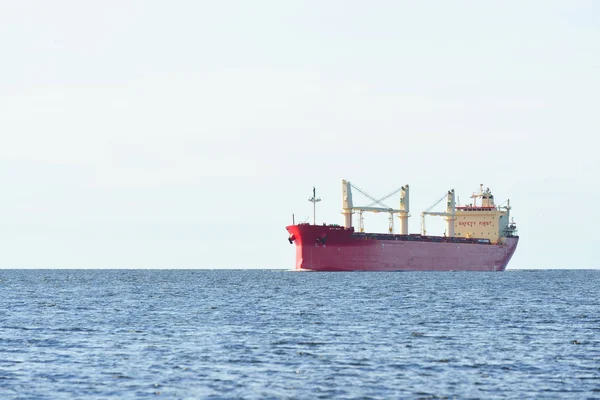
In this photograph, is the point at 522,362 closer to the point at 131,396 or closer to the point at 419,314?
the point at 131,396

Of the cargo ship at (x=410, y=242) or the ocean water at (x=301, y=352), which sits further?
the cargo ship at (x=410, y=242)

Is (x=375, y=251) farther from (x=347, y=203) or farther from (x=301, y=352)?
(x=301, y=352)

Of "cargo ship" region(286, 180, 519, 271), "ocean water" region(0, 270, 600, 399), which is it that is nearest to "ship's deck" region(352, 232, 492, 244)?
"cargo ship" region(286, 180, 519, 271)

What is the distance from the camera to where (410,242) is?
5448 inches

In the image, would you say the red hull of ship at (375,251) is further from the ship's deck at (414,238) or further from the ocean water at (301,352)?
the ocean water at (301,352)

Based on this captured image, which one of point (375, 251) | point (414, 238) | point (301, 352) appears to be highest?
point (414, 238)

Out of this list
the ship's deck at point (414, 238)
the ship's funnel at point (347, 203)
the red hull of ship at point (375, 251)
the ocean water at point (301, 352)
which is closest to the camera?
the ocean water at point (301, 352)

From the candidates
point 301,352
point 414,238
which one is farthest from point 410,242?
point 301,352

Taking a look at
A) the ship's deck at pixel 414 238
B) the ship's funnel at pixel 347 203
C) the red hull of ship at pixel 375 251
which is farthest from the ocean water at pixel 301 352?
the ship's funnel at pixel 347 203

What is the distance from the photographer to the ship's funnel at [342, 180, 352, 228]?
143 metres

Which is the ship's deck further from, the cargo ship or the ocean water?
the ocean water

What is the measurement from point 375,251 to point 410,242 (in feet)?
27.0

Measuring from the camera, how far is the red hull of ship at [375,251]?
128000 mm

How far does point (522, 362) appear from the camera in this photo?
1239 inches
